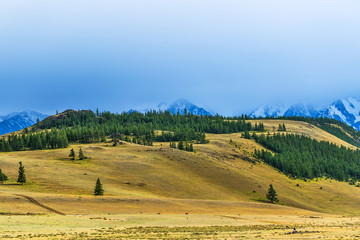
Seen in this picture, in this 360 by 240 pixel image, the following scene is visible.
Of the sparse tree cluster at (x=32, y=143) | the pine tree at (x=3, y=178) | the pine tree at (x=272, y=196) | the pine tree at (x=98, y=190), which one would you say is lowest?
the pine tree at (x=272, y=196)

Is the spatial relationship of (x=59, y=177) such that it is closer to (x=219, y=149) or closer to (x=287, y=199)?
(x=287, y=199)

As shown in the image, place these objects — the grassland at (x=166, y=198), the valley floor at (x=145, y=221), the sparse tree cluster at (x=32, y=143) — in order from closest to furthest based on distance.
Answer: the valley floor at (x=145, y=221), the grassland at (x=166, y=198), the sparse tree cluster at (x=32, y=143)

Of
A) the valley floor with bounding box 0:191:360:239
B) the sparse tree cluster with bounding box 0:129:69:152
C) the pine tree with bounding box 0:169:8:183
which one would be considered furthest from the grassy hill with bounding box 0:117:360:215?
the sparse tree cluster with bounding box 0:129:69:152

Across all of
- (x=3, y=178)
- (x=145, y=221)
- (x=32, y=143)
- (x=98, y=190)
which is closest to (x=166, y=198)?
(x=98, y=190)

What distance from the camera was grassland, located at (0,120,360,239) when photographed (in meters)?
54.2

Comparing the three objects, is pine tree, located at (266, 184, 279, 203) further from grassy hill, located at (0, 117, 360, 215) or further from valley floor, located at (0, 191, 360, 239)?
valley floor, located at (0, 191, 360, 239)

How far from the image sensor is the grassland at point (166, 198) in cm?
5425

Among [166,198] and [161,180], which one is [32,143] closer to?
[161,180]

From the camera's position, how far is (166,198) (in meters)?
99.6

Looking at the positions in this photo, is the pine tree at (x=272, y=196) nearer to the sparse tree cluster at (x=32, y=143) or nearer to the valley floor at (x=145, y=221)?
the valley floor at (x=145, y=221)

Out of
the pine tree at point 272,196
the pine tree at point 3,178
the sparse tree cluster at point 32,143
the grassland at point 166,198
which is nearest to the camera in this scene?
the grassland at point 166,198

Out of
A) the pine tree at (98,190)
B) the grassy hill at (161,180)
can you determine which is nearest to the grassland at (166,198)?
the grassy hill at (161,180)

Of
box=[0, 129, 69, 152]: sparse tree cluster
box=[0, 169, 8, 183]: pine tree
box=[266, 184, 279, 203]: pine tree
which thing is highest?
box=[0, 129, 69, 152]: sparse tree cluster

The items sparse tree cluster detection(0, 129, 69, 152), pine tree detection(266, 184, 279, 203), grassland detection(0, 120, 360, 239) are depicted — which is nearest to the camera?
grassland detection(0, 120, 360, 239)
